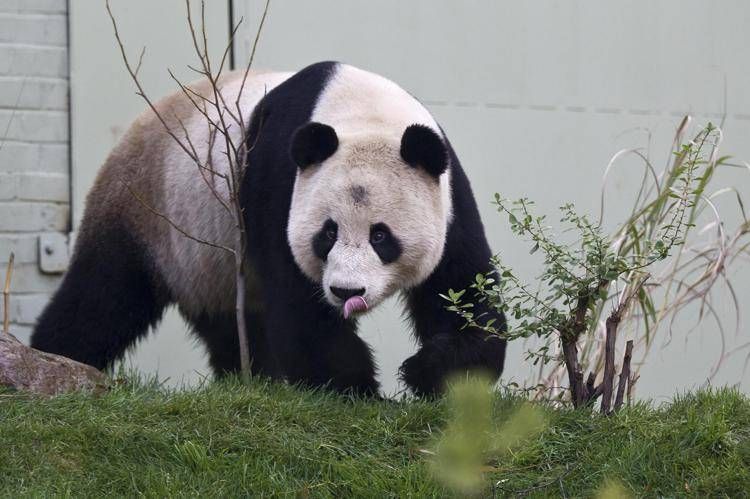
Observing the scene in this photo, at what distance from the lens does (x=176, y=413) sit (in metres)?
3.54

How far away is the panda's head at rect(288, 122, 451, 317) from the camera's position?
→ 3835 mm

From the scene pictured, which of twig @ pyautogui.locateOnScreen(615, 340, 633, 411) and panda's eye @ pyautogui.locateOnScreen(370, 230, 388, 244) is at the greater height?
panda's eye @ pyautogui.locateOnScreen(370, 230, 388, 244)

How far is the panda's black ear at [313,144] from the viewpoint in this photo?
3.95 metres

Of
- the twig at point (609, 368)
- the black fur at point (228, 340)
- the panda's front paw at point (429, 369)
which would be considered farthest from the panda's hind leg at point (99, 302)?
the twig at point (609, 368)

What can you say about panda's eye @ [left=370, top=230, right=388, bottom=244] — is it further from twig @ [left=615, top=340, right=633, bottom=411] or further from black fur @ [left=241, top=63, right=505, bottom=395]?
twig @ [left=615, top=340, right=633, bottom=411]

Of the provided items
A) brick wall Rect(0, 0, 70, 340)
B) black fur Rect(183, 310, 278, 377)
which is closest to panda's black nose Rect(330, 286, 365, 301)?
black fur Rect(183, 310, 278, 377)

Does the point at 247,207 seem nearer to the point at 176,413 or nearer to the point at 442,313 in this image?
the point at 442,313

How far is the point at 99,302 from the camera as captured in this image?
4.89 metres

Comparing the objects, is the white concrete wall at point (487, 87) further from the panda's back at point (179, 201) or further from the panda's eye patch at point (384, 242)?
the panda's eye patch at point (384, 242)

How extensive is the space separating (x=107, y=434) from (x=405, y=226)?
1181mm

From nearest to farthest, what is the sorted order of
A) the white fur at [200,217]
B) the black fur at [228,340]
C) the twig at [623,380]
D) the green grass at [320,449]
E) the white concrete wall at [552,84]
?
the green grass at [320,449], the twig at [623,380], the white fur at [200,217], the black fur at [228,340], the white concrete wall at [552,84]

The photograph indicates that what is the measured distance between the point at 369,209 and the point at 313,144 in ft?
1.04

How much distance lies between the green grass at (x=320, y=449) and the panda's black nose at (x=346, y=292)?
1.17ft

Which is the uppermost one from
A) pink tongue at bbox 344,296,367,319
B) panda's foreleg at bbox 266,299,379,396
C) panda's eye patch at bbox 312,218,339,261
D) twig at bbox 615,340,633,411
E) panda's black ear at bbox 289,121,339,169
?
panda's black ear at bbox 289,121,339,169
